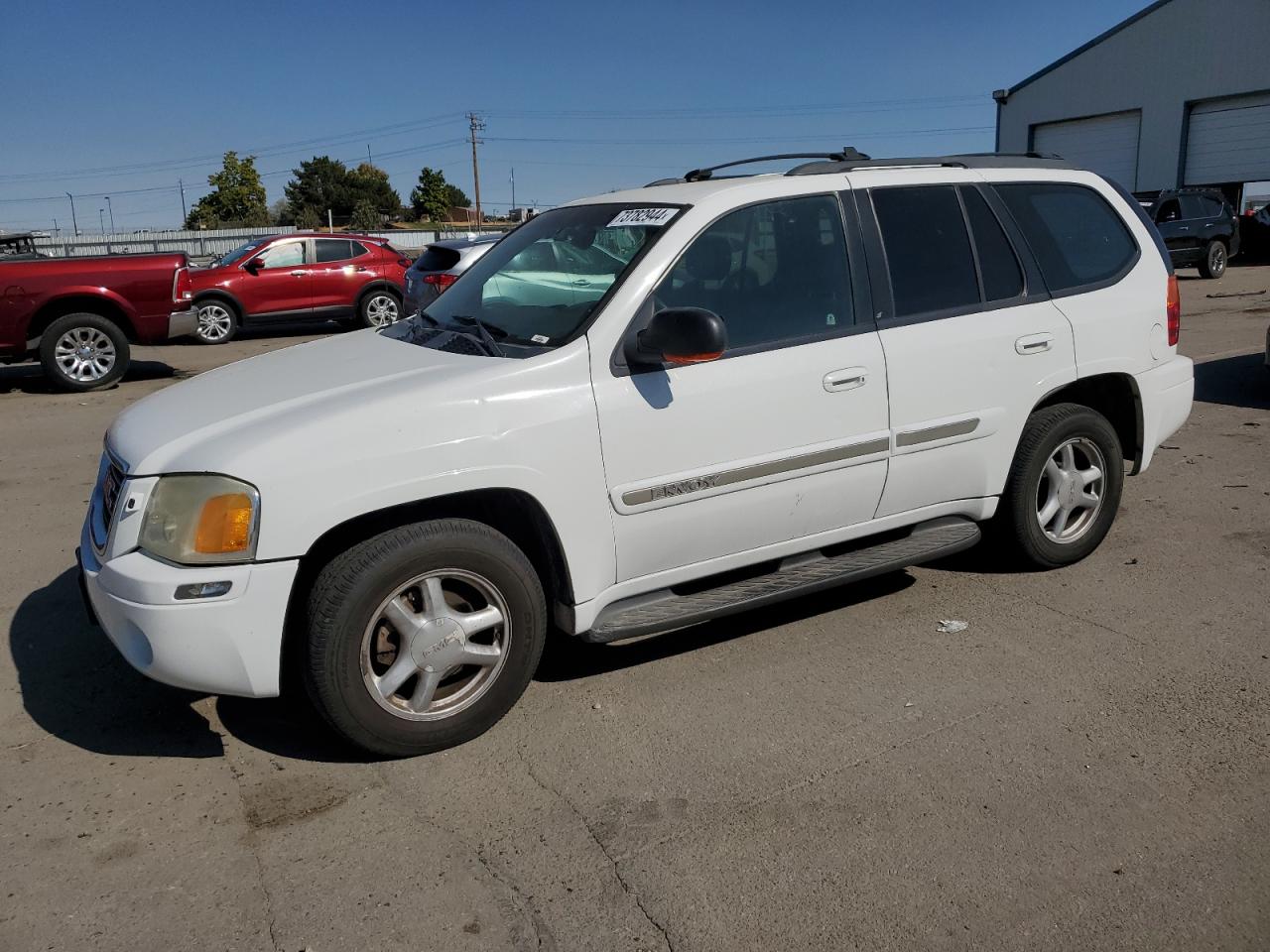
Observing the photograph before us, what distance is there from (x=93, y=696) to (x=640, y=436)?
2288 mm

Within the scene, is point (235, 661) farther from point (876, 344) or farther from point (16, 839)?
point (876, 344)

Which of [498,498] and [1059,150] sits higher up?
[1059,150]

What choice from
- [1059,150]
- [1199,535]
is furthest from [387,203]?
[1199,535]

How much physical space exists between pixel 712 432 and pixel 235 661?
1726 millimetres

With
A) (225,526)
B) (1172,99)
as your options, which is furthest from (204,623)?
(1172,99)

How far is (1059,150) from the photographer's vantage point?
125 ft

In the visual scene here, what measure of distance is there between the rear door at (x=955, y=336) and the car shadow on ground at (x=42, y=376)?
9.77 metres

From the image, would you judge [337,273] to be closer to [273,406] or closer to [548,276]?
[548,276]

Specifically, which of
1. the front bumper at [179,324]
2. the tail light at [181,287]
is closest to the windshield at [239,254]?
the tail light at [181,287]

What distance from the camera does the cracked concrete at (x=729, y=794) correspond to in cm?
280

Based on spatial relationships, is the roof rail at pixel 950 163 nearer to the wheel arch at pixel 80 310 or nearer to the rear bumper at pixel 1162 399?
the rear bumper at pixel 1162 399

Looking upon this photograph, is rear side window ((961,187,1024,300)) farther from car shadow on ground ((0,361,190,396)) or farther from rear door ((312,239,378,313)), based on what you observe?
rear door ((312,239,378,313))

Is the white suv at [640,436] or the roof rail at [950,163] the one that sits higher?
the roof rail at [950,163]

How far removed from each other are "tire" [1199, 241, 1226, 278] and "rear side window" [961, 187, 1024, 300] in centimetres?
2035
